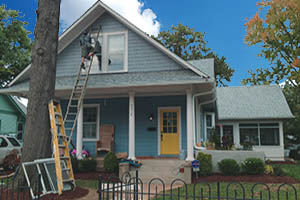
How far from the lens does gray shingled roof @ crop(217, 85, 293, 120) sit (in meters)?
17.4

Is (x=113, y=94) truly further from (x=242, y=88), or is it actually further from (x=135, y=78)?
(x=242, y=88)

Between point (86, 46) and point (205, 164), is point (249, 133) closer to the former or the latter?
point (205, 164)

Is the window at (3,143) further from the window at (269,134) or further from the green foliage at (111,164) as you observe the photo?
the window at (269,134)

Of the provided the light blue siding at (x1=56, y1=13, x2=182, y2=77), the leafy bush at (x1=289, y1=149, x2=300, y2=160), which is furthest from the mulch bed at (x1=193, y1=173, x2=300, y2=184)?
the leafy bush at (x1=289, y1=149, x2=300, y2=160)

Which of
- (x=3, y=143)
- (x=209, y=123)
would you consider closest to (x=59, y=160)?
(x=3, y=143)

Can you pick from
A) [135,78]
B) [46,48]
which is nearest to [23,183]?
[46,48]

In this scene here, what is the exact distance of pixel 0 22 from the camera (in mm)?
20672

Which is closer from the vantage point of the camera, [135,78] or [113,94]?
[135,78]

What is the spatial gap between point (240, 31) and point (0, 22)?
60.8 feet

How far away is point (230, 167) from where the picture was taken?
33.0 feet

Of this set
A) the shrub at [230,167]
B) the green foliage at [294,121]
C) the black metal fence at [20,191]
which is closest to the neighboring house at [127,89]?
the shrub at [230,167]

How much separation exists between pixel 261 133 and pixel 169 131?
8.55 m

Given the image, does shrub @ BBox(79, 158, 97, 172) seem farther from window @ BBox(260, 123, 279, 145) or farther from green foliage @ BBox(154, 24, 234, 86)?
green foliage @ BBox(154, 24, 234, 86)

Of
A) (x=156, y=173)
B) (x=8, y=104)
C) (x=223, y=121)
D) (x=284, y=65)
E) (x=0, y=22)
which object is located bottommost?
(x=156, y=173)
